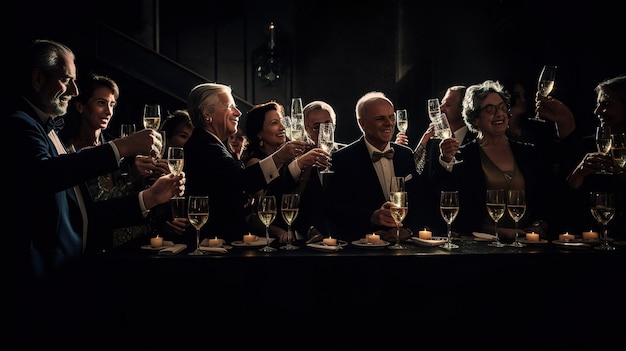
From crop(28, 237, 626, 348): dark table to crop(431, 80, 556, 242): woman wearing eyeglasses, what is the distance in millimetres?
771

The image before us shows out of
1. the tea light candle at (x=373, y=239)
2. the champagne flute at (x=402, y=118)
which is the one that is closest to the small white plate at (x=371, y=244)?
the tea light candle at (x=373, y=239)

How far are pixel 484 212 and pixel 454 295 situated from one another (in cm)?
100

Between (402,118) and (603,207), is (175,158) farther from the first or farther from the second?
(402,118)

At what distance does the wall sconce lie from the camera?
845 cm

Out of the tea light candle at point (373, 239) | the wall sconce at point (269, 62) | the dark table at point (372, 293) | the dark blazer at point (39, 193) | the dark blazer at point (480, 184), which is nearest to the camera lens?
the dark blazer at point (39, 193)

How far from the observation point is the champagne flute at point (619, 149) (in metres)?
2.37

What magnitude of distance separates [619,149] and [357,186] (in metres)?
1.50

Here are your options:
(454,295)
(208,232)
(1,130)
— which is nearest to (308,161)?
(208,232)

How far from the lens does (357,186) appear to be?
3094mm

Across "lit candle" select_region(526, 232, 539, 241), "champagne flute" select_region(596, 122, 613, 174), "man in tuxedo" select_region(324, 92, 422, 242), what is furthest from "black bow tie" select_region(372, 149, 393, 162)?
"champagne flute" select_region(596, 122, 613, 174)

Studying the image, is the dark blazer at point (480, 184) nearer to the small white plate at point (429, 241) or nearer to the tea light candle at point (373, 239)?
the small white plate at point (429, 241)

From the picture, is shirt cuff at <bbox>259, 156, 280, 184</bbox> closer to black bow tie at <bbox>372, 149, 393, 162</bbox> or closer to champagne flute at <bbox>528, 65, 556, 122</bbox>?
black bow tie at <bbox>372, 149, 393, 162</bbox>

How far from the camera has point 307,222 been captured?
322cm

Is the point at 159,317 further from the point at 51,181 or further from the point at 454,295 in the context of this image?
the point at 454,295
